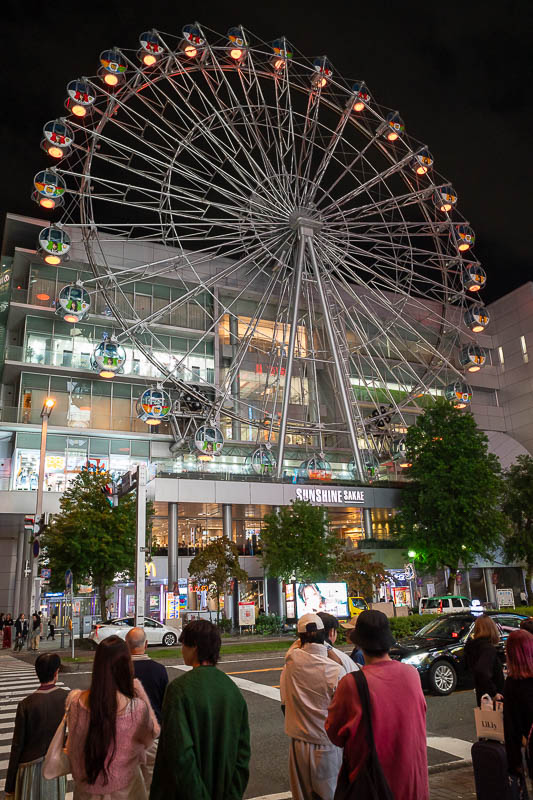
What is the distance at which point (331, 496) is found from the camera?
4434 centimetres

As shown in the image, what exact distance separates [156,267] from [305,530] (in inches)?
1065

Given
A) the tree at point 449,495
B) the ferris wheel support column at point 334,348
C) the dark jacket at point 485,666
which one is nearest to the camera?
the dark jacket at point 485,666

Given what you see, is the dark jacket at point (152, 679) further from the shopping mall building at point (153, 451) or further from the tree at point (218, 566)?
the shopping mall building at point (153, 451)

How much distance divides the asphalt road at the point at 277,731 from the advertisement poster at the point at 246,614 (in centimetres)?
1666

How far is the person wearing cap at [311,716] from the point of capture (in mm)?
5066

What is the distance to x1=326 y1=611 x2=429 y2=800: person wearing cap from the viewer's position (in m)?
3.79

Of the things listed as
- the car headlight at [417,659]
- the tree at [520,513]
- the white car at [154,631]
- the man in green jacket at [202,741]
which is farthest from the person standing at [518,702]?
the tree at [520,513]

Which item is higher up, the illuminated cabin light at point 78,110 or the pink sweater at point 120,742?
the illuminated cabin light at point 78,110

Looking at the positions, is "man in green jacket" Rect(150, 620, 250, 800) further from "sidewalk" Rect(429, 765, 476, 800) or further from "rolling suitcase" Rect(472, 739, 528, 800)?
"sidewalk" Rect(429, 765, 476, 800)

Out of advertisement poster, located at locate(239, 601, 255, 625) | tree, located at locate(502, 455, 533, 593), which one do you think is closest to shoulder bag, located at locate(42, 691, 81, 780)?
advertisement poster, located at locate(239, 601, 255, 625)

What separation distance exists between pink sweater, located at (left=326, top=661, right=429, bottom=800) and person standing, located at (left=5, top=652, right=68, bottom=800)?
2.39 m

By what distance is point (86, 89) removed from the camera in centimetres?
3145

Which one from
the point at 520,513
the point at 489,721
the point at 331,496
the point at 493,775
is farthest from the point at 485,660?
the point at 520,513

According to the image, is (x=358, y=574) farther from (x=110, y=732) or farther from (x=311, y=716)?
(x=110, y=732)
